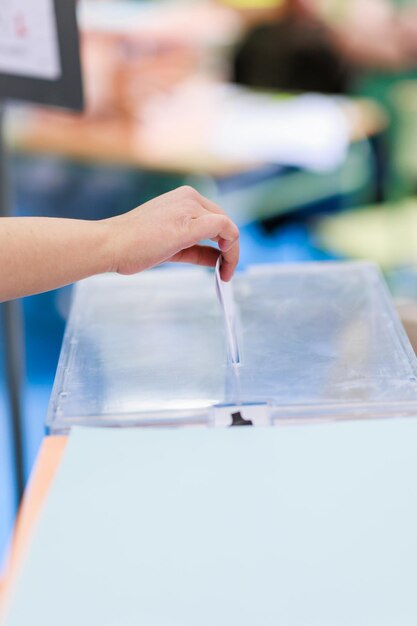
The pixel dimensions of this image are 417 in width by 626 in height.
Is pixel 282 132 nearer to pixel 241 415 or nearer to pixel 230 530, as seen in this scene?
pixel 241 415

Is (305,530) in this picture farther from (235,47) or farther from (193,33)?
(235,47)

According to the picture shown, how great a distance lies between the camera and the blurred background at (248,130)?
305 centimetres

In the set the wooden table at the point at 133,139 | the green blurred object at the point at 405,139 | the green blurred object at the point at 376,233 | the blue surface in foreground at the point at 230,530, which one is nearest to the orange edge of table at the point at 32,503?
the blue surface in foreground at the point at 230,530

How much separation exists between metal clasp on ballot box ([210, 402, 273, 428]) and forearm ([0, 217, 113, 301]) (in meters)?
0.19

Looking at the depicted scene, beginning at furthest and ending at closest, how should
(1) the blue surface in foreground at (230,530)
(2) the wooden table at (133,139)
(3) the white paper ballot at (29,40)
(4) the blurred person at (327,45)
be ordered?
(4) the blurred person at (327,45), (2) the wooden table at (133,139), (3) the white paper ballot at (29,40), (1) the blue surface in foreground at (230,530)

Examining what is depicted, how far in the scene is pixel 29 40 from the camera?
50.7 inches

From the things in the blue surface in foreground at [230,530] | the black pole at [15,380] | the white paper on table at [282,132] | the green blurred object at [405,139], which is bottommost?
the blue surface in foreground at [230,530]

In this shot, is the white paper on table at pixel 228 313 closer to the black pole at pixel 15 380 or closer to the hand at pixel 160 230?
the hand at pixel 160 230

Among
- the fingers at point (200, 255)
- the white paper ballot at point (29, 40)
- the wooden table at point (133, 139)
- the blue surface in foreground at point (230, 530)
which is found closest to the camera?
the blue surface in foreground at point (230, 530)

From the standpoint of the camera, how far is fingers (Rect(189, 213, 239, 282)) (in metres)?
0.83

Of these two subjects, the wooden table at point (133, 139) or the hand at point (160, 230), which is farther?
the wooden table at point (133, 139)

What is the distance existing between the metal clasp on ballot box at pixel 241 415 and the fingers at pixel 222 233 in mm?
171

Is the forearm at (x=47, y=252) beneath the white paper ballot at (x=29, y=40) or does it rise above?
beneath

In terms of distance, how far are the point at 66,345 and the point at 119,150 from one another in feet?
7.31
